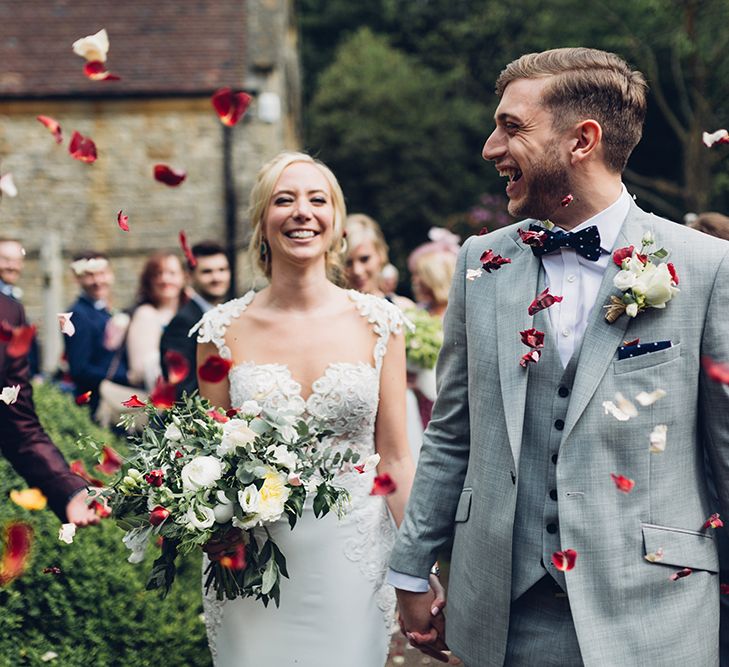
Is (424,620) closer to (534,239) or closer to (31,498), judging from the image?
(534,239)

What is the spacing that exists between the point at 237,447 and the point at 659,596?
141cm

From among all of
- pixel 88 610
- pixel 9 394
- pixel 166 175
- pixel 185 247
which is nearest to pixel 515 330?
pixel 166 175

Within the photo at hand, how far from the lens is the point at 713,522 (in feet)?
8.29

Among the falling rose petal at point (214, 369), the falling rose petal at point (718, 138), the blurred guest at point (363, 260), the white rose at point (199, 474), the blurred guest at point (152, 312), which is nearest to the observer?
the white rose at point (199, 474)

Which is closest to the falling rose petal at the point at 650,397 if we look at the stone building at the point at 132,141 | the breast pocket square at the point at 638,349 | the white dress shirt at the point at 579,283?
the breast pocket square at the point at 638,349

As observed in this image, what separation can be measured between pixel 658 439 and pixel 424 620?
1.02 metres

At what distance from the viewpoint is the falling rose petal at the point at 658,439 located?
2.41 metres

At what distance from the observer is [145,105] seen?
19.2 m

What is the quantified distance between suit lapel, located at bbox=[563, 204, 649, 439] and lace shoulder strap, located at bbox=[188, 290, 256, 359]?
179cm

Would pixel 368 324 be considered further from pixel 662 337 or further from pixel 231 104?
pixel 662 337

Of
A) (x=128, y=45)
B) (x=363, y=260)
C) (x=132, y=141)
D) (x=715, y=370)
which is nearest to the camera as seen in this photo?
(x=715, y=370)

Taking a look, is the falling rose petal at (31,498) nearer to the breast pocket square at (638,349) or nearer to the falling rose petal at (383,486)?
the falling rose petal at (383,486)

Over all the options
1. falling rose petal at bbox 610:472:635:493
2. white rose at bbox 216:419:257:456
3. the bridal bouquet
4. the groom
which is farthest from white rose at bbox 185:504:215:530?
falling rose petal at bbox 610:472:635:493

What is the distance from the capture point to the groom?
2463mm
